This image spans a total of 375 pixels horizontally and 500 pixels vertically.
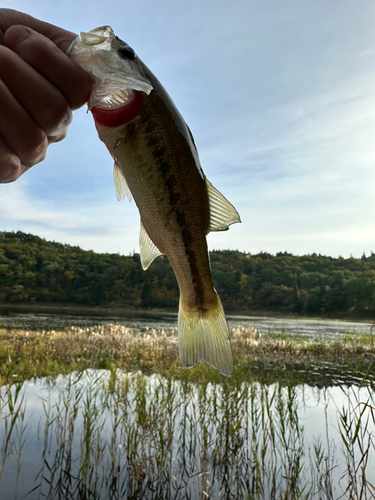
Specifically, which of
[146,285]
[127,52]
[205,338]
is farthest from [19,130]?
[146,285]

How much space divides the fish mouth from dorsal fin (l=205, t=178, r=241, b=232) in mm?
457

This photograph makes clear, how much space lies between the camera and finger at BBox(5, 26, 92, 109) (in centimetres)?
123

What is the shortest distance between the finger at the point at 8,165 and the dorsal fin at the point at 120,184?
1.25 ft

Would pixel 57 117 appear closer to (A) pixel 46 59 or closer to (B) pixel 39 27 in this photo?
(A) pixel 46 59

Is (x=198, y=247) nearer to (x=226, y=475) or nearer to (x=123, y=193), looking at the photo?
(x=123, y=193)

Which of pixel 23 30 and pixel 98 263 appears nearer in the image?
pixel 23 30

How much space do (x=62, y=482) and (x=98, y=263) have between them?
64497 millimetres

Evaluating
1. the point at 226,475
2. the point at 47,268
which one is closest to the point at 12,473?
the point at 226,475

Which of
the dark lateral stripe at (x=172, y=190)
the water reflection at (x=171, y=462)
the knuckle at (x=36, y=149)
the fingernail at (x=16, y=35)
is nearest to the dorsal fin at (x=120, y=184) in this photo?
the dark lateral stripe at (x=172, y=190)

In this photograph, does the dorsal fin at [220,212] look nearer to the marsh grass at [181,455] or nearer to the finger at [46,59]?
the finger at [46,59]

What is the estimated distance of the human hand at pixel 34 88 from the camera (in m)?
1.21

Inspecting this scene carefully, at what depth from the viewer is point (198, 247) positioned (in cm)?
161

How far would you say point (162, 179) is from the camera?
1.46m

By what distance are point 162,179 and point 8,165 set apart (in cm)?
62
